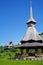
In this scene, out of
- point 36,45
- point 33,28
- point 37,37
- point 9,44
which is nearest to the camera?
point 36,45

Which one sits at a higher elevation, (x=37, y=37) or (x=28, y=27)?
(x=28, y=27)

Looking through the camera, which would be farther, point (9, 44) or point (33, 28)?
point (9, 44)

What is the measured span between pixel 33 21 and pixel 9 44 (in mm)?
44518

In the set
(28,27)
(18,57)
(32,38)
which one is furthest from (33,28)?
(18,57)

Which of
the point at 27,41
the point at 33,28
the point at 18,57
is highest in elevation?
the point at 33,28

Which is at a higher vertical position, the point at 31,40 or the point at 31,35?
the point at 31,35

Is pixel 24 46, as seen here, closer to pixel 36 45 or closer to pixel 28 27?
pixel 36 45

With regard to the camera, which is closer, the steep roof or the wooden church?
the wooden church

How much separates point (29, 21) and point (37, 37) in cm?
469

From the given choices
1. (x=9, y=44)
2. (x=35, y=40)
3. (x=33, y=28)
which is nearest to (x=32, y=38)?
(x=35, y=40)

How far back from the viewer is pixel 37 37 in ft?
121

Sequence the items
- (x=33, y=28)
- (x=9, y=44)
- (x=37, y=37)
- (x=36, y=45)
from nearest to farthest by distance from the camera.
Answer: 1. (x=36, y=45)
2. (x=37, y=37)
3. (x=33, y=28)
4. (x=9, y=44)

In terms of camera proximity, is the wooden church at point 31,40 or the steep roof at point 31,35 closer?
the wooden church at point 31,40

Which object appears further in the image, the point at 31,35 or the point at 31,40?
the point at 31,35
